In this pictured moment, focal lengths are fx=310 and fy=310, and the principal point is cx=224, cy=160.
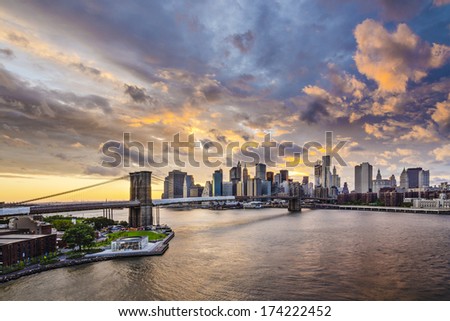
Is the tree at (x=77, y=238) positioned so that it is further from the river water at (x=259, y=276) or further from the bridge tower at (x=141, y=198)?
the bridge tower at (x=141, y=198)

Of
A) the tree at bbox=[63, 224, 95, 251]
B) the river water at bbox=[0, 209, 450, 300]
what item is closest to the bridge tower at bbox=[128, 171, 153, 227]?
the river water at bbox=[0, 209, 450, 300]

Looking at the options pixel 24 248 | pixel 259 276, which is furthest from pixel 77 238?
pixel 259 276

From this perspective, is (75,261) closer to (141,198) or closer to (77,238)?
(77,238)

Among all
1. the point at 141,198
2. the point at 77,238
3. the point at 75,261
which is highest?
the point at 141,198

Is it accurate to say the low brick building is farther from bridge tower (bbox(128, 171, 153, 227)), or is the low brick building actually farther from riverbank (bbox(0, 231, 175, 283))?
bridge tower (bbox(128, 171, 153, 227))

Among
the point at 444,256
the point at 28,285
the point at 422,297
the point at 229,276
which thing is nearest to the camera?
the point at 422,297

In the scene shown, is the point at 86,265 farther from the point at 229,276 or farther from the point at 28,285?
the point at 229,276

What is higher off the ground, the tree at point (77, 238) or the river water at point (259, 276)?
the tree at point (77, 238)

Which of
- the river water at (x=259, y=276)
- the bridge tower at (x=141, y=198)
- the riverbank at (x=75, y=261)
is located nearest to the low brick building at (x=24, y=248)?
the riverbank at (x=75, y=261)
